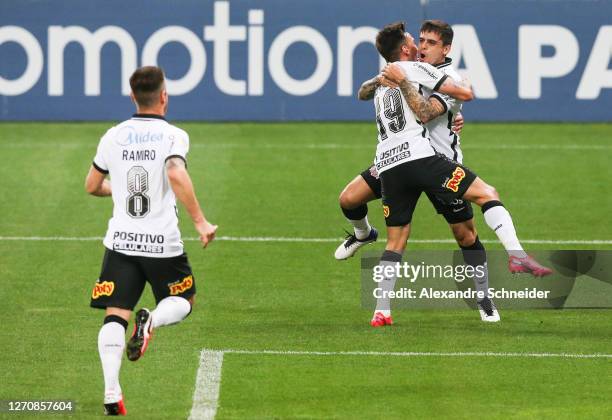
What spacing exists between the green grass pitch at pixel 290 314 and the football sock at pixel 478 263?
26cm

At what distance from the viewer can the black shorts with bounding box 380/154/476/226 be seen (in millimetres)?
10438

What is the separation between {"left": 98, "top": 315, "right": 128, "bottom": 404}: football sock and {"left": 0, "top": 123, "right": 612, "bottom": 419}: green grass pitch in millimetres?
247

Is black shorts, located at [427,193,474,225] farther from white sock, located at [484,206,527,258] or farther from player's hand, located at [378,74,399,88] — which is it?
player's hand, located at [378,74,399,88]

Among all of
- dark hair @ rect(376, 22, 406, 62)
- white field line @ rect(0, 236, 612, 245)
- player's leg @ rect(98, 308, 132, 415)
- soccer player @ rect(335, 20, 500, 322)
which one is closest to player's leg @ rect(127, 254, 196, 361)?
player's leg @ rect(98, 308, 132, 415)

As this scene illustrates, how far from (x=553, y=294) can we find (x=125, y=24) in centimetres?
1285

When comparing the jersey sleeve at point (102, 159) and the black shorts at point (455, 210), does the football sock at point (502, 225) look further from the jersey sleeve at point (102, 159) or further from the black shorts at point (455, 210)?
the jersey sleeve at point (102, 159)

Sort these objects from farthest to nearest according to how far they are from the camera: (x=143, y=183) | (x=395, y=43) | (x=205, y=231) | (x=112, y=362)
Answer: (x=395, y=43)
(x=143, y=183)
(x=205, y=231)
(x=112, y=362)

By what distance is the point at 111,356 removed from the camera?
789 centimetres

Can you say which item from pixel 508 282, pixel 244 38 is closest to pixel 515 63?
pixel 244 38

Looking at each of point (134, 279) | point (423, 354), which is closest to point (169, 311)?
point (134, 279)

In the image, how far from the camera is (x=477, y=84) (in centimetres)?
2347

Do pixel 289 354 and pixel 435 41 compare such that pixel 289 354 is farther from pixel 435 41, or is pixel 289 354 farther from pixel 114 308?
pixel 435 41

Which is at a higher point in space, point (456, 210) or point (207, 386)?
point (456, 210)

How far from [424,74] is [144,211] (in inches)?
115
